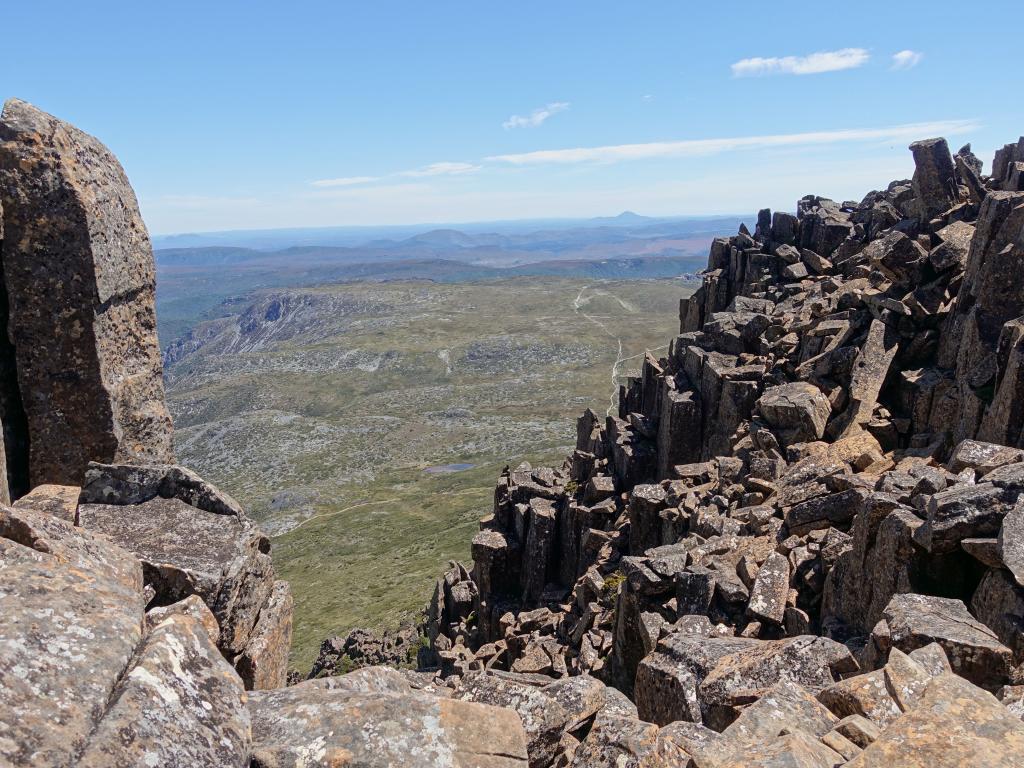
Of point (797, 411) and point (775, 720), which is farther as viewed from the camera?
point (797, 411)

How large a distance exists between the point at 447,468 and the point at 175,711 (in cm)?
18210

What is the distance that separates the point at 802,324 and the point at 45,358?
43.0 m

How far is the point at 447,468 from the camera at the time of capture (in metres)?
188

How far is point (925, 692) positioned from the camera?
388 inches

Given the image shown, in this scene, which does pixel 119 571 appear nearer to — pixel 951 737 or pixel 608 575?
pixel 951 737

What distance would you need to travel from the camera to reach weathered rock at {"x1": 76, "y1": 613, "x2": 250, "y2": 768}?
6.55 meters

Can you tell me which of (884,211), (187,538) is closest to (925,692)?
(187,538)

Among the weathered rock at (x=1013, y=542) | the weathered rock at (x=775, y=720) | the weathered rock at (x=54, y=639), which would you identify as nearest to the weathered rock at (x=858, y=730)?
the weathered rock at (x=775, y=720)

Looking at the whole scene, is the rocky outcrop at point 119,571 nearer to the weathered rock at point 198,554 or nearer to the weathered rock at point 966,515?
the weathered rock at point 198,554

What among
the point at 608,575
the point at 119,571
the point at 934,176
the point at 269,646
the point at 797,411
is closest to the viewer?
the point at 119,571

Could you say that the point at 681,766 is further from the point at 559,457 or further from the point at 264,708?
the point at 559,457

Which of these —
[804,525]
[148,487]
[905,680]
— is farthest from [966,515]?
[148,487]

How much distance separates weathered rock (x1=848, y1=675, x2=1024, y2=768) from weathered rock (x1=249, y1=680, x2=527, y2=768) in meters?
4.60

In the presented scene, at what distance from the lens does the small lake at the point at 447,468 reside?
18394 cm
